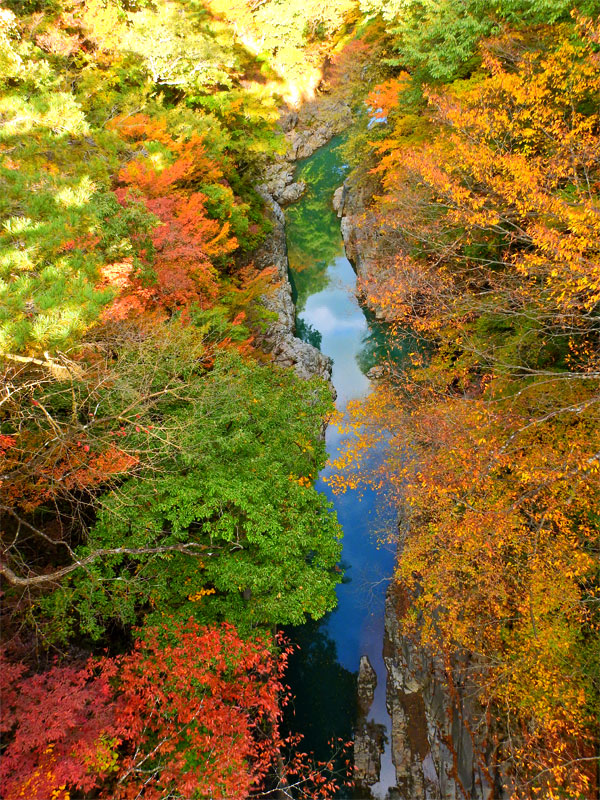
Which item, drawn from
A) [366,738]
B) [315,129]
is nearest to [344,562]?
[366,738]

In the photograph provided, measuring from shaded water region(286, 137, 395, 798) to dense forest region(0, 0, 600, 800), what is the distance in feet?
2.78

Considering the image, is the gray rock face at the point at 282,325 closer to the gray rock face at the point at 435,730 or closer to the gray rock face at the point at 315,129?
the gray rock face at the point at 435,730

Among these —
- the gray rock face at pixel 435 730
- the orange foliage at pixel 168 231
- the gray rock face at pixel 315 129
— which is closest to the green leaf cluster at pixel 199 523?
the orange foliage at pixel 168 231

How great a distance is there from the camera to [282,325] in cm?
1750

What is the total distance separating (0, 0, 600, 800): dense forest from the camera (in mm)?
5656

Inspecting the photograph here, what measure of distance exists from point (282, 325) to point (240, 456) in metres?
10.5

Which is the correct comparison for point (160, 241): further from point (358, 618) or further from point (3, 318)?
point (358, 618)

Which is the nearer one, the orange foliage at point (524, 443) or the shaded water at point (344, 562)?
the orange foliage at point (524, 443)

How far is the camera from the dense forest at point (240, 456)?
5.66 meters

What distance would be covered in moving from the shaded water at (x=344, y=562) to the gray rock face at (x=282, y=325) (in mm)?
1453

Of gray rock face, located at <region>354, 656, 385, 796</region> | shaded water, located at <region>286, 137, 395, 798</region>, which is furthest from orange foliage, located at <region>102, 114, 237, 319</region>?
gray rock face, located at <region>354, 656, 385, 796</region>

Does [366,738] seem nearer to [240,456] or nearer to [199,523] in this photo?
[199,523]

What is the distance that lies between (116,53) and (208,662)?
19.1 m

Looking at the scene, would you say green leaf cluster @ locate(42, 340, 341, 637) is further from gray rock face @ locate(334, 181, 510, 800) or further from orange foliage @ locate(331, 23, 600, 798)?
gray rock face @ locate(334, 181, 510, 800)
